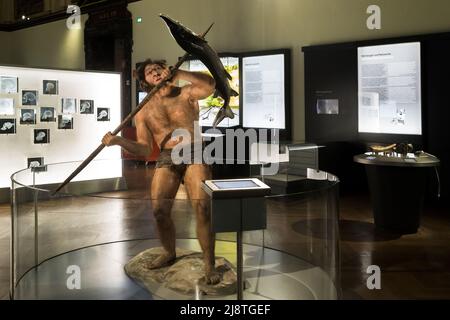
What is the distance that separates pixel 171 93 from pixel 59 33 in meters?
11.5

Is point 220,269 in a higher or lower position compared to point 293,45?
lower

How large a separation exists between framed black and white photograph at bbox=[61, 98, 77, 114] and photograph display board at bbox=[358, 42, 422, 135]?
452 cm

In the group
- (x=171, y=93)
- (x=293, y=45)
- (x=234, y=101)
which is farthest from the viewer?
(x=234, y=101)

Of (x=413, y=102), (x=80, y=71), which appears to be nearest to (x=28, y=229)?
(x=80, y=71)

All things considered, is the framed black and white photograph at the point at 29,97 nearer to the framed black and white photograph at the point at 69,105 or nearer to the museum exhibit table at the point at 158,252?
the framed black and white photograph at the point at 69,105

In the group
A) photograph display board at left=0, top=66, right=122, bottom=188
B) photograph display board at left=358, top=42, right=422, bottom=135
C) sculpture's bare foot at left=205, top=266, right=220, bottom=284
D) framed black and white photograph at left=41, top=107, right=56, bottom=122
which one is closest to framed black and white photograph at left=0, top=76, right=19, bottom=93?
photograph display board at left=0, top=66, right=122, bottom=188

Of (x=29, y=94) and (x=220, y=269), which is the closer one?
(x=220, y=269)

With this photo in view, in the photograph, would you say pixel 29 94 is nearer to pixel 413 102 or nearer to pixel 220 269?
pixel 220 269

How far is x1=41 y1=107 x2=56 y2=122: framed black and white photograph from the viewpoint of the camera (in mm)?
7188

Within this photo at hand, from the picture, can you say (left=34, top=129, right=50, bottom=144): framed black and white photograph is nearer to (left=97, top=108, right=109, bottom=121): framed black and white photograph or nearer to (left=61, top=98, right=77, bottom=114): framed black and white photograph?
(left=61, top=98, right=77, bottom=114): framed black and white photograph

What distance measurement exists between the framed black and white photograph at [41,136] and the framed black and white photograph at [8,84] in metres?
0.67

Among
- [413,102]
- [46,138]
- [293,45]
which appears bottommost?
[46,138]

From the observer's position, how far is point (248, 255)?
334 centimetres

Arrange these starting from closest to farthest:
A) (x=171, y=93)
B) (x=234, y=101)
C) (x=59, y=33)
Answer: (x=171, y=93) < (x=234, y=101) < (x=59, y=33)
